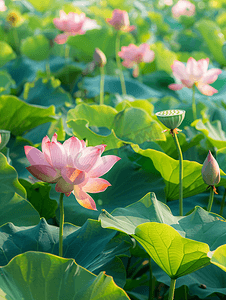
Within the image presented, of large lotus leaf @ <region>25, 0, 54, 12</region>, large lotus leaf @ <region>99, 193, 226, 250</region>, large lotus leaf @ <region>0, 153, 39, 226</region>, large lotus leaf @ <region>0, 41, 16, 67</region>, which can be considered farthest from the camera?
large lotus leaf @ <region>25, 0, 54, 12</region>

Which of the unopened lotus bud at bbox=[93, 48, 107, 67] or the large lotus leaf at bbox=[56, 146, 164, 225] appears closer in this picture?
the large lotus leaf at bbox=[56, 146, 164, 225]

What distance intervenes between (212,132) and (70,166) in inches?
25.3

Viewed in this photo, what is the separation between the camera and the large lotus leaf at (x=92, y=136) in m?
1.04

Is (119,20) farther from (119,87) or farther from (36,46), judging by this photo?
(36,46)

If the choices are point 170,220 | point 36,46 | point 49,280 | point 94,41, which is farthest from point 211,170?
point 36,46

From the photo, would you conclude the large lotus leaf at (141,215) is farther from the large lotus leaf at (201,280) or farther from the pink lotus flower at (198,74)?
the pink lotus flower at (198,74)

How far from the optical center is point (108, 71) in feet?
7.66

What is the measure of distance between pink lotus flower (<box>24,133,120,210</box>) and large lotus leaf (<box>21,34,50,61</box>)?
171cm

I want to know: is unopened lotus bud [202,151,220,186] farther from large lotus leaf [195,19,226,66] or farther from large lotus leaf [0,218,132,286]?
large lotus leaf [195,19,226,66]

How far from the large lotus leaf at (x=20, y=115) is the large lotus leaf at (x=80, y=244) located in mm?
504

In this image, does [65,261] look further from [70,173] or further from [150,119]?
[150,119]

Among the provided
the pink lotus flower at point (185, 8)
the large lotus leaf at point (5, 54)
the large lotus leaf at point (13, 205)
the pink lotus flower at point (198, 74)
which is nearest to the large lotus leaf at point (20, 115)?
the large lotus leaf at point (13, 205)

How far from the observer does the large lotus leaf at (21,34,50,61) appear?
2.17 m

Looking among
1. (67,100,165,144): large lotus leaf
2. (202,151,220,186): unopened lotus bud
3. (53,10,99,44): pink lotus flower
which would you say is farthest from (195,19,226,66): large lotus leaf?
(202,151,220,186): unopened lotus bud
